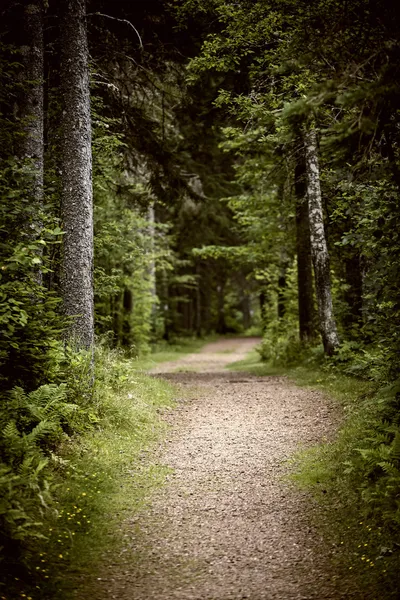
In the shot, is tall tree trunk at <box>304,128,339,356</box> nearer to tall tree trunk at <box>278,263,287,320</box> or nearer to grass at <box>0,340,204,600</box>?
grass at <box>0,340,204,600</box>

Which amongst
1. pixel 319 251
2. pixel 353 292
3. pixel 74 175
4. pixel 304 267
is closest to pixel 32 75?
pixel 74 175

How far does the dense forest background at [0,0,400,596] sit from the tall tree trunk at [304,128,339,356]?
40mm

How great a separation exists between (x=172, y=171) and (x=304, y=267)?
6.30 m

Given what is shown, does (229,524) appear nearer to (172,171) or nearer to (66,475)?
(66,475)

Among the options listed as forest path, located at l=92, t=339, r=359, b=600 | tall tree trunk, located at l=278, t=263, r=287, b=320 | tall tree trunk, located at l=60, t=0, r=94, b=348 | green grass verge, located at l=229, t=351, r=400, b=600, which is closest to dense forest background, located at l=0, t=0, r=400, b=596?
tall tree trunk, located at l=60, t=0, r=94, b=348

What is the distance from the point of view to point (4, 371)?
684 cm

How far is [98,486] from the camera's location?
22.1ft

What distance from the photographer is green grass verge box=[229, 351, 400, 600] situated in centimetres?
481

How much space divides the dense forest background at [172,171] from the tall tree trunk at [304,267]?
0.06m

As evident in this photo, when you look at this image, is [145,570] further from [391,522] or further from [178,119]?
[178,119]

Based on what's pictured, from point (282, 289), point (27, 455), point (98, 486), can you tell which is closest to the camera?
point (27, 455)

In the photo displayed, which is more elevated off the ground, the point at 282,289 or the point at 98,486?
the point at 282,289

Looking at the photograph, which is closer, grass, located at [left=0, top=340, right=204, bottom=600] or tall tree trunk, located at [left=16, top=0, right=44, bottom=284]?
grass, located at [left=0, top=340, right=204, bottom=600]

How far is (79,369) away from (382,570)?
553cm
